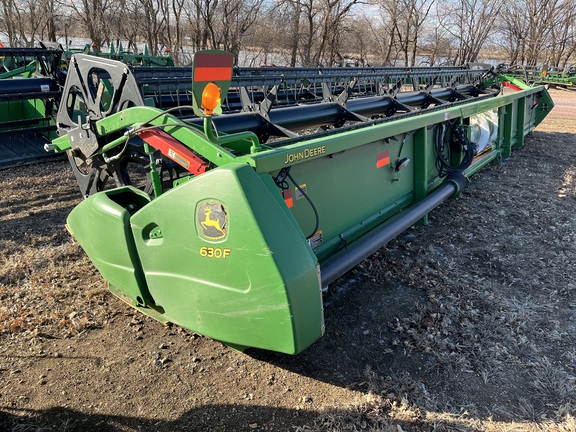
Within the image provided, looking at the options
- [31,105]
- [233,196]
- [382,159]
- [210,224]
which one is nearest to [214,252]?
[210,224]

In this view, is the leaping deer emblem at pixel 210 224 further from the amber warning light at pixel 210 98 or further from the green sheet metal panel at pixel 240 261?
the amber warning light at pixel 210 98

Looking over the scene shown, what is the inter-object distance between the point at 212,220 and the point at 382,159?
209 cm

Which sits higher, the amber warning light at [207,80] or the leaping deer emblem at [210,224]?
the amber warning light at [207,80]

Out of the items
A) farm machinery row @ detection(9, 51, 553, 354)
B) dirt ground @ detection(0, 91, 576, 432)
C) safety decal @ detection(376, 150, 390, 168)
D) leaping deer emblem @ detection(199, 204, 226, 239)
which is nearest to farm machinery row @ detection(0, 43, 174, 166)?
farm machinery row @ detection(9, 51, 553, 354)

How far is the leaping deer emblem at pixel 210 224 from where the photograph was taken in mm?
2170

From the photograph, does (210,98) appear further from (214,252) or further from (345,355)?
(345,355)

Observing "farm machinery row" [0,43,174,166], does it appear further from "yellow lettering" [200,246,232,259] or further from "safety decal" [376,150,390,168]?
"yellow lettering" [200,246,232,259]

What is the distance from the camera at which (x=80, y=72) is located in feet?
11.4

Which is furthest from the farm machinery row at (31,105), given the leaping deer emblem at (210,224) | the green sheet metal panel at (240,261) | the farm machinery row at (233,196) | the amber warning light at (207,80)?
the leaping deer emblem at (210,224)

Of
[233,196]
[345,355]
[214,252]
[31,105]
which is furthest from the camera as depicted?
[31,105]

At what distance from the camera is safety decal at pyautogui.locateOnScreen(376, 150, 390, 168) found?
3.85 metres

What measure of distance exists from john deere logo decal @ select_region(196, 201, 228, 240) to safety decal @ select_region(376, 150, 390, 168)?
1.99 metres

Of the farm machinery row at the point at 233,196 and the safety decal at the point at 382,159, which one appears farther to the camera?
the safety decal at the point at 382,159

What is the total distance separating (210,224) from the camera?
220 cm
